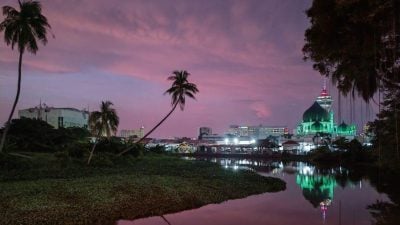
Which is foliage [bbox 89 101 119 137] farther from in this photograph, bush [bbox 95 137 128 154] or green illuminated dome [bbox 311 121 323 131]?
green illuminated dome [bbox 311 121 323 131]

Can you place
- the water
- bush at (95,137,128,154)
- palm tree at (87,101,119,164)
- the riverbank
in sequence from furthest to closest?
bush at (95,137,128,154) → palm tree at (87,101,119,164) → the water → the riverbank

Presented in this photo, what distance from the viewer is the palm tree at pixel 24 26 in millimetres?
35938

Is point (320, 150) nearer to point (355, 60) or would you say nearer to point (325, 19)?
point (355, 60)

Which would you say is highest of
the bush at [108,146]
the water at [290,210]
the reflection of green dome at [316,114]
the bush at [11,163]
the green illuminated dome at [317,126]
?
the reflection of green dome at [316,114]

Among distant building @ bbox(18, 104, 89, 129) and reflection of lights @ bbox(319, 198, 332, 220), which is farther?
distant building @ bbox(18, 104, 89, 129)

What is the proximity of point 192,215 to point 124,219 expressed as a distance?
3306 millimetres

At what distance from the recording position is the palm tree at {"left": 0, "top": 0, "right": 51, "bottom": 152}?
3594cm

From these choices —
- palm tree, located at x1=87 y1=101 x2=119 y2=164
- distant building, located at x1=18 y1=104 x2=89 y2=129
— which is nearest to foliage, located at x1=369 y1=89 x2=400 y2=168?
palm tree, located at x1=87 y1=101 x2=119 y2=164

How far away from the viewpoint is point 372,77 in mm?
23766

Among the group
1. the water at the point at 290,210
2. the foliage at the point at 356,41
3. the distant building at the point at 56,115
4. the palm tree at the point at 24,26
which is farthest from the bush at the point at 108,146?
the distant building at the point at 56,115

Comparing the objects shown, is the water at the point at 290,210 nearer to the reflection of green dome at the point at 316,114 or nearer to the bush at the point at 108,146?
the bush at the point at 108,146

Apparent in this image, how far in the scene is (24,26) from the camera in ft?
118

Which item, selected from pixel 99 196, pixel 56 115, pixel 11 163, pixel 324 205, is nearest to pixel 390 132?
pixel 324 205

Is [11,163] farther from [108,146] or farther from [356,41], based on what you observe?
[356,41]
